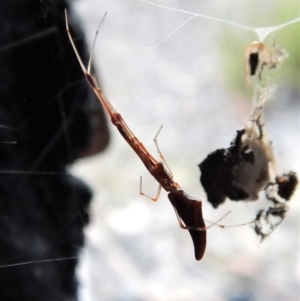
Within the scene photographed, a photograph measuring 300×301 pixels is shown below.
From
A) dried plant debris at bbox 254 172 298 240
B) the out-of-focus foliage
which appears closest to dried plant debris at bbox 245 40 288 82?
the out-of-focus foliage

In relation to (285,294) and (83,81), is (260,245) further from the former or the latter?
(83,81)

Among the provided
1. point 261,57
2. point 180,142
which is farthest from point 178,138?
point 261,57

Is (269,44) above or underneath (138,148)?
above

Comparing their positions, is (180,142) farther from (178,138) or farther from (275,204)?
(275,204)

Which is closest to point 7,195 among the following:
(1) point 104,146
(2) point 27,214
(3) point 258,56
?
(2) point 27,214

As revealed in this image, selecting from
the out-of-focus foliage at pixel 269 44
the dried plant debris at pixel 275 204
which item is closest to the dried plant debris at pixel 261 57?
the out-of-focus foliage at pixel 269 44

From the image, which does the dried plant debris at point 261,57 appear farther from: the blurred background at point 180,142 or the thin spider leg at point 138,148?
the thin spider leg at point 138,148
